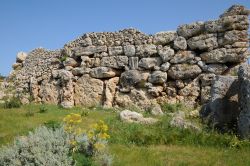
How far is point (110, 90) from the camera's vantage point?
64.2 ft

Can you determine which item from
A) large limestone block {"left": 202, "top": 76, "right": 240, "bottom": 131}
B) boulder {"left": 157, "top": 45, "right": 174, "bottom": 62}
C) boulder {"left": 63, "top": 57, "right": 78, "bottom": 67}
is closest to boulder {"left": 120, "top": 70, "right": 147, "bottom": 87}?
boulder {"left": 157, "top": 45, "right": 174, "bottom": 62}

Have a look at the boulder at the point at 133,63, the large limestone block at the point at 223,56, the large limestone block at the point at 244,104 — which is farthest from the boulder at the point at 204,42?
the large limestone block at the point at 244,104

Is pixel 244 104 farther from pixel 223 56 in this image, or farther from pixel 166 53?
pixel 166 53

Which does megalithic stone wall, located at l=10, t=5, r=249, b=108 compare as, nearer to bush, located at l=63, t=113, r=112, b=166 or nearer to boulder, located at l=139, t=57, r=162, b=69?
boulder, located at l=139, t=57, r=162, b=69

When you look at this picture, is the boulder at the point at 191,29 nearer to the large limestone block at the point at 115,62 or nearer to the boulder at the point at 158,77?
the boulder at the point at 158,77

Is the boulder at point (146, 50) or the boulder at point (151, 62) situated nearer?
the boulder at point (151, 62)

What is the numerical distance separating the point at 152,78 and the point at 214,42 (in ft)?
10.9

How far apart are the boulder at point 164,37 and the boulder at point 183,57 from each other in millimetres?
897

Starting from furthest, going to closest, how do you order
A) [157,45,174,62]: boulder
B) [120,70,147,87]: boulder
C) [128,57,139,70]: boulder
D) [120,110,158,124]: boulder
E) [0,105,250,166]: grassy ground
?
[128,57,139,70]: boulder → [120,70,147,87]: boulder → [157,45,174,62]: boulder → [120,110,158,124]: boulder → [0,105,250,166]: grassy ground

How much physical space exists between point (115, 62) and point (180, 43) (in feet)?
11.4

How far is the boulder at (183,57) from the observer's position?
58.3 feet

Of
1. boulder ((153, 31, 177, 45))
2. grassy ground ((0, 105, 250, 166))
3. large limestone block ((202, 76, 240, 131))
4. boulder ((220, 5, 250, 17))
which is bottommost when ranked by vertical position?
grassy ground ((0, 105, 250, 166))

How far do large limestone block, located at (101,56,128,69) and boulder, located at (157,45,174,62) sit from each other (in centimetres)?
189

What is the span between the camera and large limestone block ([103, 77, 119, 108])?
63.5 ft
